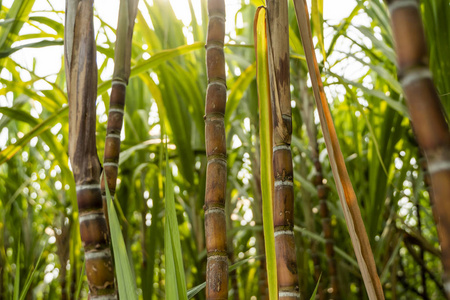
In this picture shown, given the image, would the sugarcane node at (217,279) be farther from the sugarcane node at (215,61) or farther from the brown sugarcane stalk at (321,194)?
the brown sugarcane stalk at (321,194)

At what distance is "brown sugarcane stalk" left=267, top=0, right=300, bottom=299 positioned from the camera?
398 mm

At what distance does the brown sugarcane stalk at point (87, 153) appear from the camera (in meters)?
0.33

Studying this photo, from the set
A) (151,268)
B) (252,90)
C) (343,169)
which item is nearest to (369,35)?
(252,90)

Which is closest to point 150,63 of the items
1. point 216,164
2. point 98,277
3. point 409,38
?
point 216,164

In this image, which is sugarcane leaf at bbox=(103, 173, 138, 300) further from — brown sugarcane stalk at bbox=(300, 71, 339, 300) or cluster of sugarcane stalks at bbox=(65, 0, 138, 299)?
brown sugarcane stalk at bbox=(300, 71, 339, 300)

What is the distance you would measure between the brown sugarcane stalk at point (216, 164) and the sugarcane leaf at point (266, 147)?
0.04 metres

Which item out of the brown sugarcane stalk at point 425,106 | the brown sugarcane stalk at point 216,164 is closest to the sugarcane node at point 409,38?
the brown sugarcane stalk at point 425,106

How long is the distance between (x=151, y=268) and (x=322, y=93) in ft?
2.31

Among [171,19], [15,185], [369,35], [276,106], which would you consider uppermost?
[171,19]

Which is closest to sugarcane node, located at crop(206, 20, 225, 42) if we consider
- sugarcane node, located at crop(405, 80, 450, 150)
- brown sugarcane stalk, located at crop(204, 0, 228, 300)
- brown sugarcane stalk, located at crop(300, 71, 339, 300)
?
brown sugarcane stalk, located at crop(204, 0, 228, 300)

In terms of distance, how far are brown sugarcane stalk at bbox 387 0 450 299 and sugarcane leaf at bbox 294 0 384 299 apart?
6.0 inches

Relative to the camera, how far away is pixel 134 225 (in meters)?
1.82

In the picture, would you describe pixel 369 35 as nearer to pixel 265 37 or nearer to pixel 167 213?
pixel 265 37

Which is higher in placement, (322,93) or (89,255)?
(322,93)
